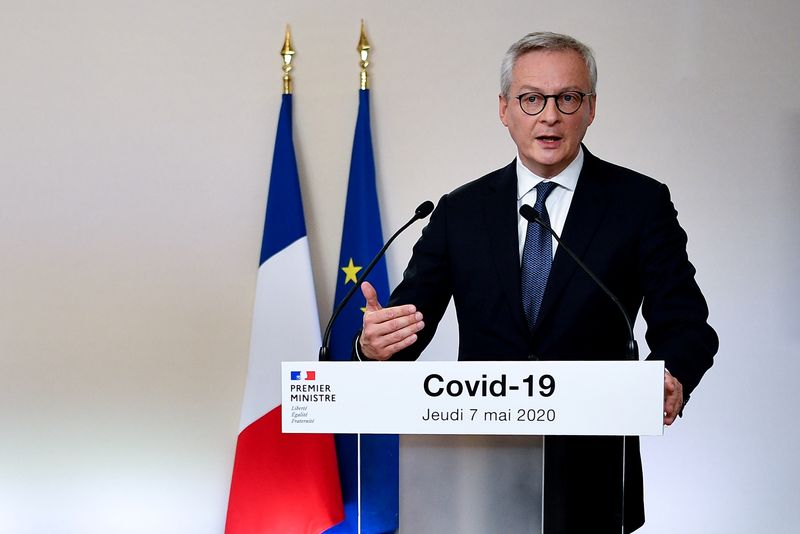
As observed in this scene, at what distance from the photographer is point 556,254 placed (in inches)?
78.4

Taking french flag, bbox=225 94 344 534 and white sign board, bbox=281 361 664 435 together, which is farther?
french flag, bbox=225 94 344 534

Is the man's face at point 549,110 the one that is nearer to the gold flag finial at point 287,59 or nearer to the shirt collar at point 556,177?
the shirt collar at point 556,177

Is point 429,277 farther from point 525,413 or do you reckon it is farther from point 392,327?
point 525,413

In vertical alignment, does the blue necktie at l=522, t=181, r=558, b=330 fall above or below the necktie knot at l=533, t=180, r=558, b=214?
below

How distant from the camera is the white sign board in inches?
58.6

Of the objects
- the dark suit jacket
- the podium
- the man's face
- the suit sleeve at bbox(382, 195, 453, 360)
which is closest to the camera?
the podium

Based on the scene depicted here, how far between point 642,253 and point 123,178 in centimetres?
247

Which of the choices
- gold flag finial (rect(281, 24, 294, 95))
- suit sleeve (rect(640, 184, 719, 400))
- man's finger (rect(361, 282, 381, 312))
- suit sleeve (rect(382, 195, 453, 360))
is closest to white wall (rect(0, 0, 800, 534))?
gold flag finial (rect(281, 24, 294, 95))

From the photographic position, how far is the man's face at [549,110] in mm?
2064

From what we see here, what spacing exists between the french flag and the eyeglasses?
5.60ft

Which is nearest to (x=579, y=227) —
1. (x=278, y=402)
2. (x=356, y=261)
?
(x=356, y=261)

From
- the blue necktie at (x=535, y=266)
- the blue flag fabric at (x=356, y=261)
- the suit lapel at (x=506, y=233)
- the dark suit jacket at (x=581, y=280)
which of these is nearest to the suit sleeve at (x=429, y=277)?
the dark suit jacket at (x=581, y=280)

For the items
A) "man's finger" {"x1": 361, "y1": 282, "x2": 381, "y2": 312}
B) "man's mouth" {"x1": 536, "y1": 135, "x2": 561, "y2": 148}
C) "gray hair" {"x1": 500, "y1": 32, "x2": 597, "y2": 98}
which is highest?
"gray hair" {"x1": 500, "y1": 32, "x2": 597, "y2": 98}

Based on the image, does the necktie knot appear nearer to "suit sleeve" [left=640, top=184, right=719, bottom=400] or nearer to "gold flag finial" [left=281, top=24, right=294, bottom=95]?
"suit sleeve" [left=640, top=184, right=719, bottom=400]
